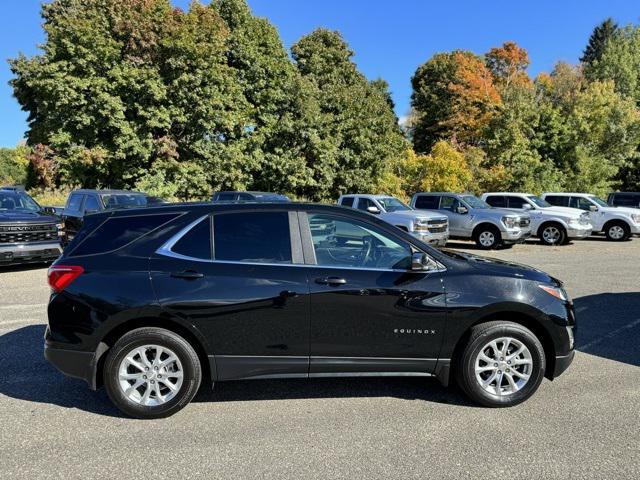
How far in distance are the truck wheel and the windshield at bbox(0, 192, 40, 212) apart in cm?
1596

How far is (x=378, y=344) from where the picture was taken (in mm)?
3982

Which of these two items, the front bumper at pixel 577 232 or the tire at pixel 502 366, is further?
the front bumper at pixel 577 232

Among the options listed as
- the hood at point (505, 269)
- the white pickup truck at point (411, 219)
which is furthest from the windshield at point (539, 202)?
the hood at point (505, 269)

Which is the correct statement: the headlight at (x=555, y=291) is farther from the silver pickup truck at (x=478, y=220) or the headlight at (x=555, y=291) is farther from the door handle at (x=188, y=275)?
the silver pickup truck at (x=478, y=220)

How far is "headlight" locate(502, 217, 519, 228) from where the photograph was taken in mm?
16047

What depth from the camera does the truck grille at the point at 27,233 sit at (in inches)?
409

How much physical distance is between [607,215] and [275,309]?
18848 mm

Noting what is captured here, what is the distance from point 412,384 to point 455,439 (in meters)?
1.08

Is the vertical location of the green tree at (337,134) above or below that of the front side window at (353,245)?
above

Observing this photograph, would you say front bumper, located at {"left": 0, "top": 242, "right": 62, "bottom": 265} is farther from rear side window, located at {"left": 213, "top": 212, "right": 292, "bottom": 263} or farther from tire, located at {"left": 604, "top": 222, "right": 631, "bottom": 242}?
tire, located at {"left": 604, "top": 222, "right": 631, "bottom": 242}

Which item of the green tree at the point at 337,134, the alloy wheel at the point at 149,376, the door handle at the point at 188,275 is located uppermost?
the green tree at the point at 337,134

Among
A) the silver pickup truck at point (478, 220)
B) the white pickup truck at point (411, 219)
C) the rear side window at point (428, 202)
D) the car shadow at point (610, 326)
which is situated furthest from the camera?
the rear side window at point (428, 202)

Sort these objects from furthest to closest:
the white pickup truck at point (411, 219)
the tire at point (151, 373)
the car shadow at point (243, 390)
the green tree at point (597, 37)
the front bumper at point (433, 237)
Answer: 1. the green tree at point (597, 37)
2. the white pickup truck at point (411, 219)
3. the front bumper at point (433, 237)
4. the car shadow at point (243, 390)
5. the tire at point (151, 373)

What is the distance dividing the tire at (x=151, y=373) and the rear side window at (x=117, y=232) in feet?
2.43
